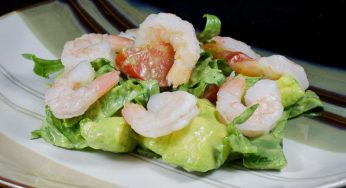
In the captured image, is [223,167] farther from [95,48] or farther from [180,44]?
[95,48]

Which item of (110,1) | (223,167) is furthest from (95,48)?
(110,1)

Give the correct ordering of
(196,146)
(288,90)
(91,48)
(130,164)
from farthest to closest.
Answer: (91,48)
(288,90)
(130,164)
(196,146)

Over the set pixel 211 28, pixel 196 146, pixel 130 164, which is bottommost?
pixel 130 164

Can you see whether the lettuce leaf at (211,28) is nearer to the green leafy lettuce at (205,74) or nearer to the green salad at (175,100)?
the green salad at (175,100)

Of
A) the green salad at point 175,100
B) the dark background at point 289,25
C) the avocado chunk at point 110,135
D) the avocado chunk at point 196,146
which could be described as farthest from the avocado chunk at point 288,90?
the dark background at point 289,25

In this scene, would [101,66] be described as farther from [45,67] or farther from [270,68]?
[270,68]

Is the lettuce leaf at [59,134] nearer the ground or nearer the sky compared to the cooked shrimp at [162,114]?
nearer the ground

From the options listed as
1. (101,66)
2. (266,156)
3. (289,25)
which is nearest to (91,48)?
(101,66)

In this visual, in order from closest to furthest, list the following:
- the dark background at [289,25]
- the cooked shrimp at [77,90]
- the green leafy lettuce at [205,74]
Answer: the cooked shrimp at [77,90] → the green leafy lettuce at [205,74] → the dark background at [289,25]
